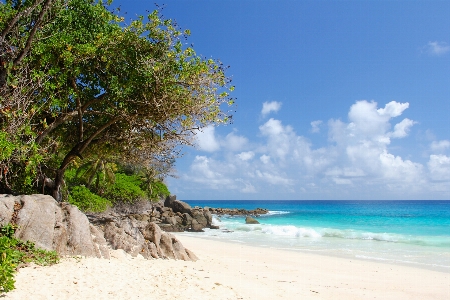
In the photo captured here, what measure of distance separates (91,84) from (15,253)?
6.32m

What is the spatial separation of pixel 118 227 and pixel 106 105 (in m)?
4.13

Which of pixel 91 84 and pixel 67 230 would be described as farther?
pixel 91 84

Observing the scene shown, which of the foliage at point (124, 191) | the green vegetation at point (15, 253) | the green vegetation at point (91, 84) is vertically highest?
the green vegetation at point (91, 84)

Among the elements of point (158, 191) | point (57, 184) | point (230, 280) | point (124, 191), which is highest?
point (158, 191)

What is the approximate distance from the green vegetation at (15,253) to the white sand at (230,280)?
0.28 meters

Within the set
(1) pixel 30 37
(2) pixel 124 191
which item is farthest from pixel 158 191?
(1) pixel 30 37

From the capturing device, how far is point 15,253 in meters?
7.70

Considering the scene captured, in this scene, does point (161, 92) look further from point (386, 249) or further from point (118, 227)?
point (386, 249)

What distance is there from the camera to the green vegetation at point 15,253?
273 inches

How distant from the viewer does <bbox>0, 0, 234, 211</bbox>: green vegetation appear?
988 centimetres

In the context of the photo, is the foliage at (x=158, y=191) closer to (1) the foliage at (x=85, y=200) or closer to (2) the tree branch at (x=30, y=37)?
(1) the foliage at (x=85, y=200)

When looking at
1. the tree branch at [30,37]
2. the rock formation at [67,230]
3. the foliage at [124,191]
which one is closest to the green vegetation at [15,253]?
the rock formation at [67,230]

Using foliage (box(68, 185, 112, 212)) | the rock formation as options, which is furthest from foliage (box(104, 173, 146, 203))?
the rock formation

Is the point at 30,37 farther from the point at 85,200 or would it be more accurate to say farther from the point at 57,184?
the point at 85,200
